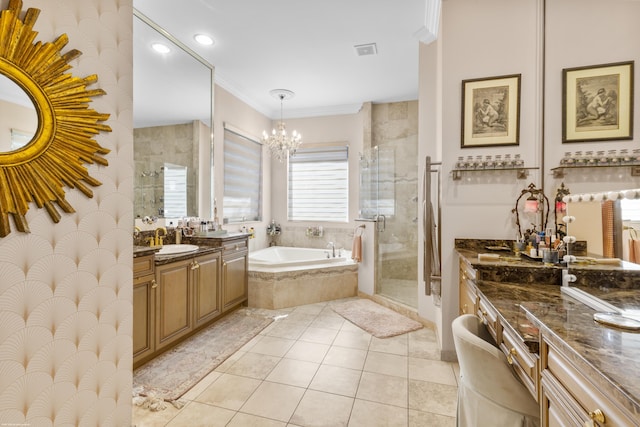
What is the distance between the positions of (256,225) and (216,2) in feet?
10.3

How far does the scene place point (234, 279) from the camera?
349 cm

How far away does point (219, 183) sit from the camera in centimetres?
404

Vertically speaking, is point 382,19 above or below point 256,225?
above

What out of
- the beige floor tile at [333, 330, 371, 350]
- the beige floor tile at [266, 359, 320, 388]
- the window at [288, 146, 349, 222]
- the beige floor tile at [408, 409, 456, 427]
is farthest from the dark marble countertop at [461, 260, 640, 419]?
the window at [288, 146, 349, 222]

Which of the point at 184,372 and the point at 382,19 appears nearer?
the point at 184,372

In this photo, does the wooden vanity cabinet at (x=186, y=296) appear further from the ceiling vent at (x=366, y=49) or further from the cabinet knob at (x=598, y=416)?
the ceiling vent at (x=366, y=49)

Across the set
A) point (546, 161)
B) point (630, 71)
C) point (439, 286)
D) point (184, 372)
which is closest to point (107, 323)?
point (184, 372)

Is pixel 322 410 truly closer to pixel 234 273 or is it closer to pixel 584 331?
pixel 584 331

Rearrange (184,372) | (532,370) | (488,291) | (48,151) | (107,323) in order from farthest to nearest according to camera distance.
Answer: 1. (184,372)
2. (488,291)
3. (107,323)
4. (48,151)
5. (532,370)

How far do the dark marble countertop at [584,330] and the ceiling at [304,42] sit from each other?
2487mm

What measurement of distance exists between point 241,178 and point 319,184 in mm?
1357

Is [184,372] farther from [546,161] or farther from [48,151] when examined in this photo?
[546,161]

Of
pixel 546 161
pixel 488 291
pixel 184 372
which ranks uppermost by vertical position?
pixel 546 161

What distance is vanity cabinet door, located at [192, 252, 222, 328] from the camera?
2857 millimetres
